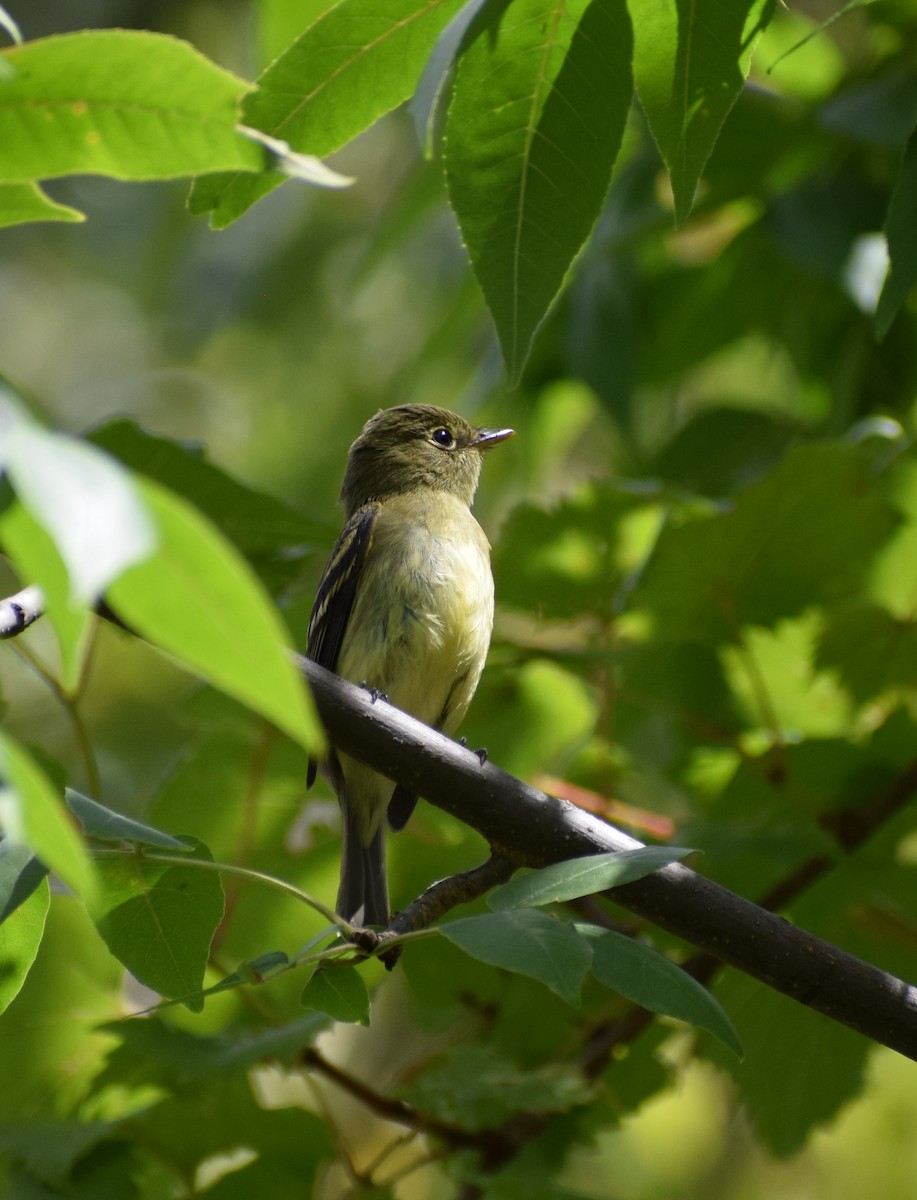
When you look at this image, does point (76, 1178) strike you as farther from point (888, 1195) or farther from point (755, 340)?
point (888, 1195)

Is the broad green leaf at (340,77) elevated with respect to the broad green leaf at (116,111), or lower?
elevated

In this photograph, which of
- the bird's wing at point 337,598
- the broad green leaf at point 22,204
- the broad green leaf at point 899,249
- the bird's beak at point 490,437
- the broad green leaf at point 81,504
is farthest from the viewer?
the bird's beak at point 490,437

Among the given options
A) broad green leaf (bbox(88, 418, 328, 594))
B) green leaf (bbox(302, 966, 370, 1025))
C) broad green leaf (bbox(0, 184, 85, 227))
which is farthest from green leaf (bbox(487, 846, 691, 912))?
broad green leaf (bbox(88, 418, 328, 594))

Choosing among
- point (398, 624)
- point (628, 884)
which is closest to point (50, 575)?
point (628, 884)

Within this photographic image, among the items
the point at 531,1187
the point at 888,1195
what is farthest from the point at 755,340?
the point at 888,1195

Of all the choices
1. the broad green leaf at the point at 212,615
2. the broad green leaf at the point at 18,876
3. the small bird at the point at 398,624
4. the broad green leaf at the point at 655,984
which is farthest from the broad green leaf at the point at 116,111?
the small bird at the point at 398,624

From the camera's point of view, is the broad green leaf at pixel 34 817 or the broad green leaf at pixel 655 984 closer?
the broad green leaf at pixel 34 817

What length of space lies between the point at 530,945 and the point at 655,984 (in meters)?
0.20

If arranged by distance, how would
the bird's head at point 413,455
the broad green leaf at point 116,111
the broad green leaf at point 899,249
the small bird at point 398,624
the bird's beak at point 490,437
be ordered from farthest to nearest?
the bird's head at point 413,455
the bird's beak at point 490,437
the small bird at point 398,624
the broad green leaf at point 899,249
the broad green leaf at point 116,111

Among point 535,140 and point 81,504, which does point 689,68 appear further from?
point 81,504

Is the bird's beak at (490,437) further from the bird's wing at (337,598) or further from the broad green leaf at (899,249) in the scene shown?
the broad green leaf at (899,249)

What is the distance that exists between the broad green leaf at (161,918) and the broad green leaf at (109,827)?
0.17 m

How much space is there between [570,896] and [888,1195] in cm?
506

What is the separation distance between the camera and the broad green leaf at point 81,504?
3.13 feet
